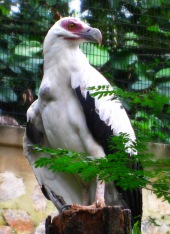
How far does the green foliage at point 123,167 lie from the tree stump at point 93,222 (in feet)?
0.86

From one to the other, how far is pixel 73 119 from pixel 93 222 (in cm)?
186

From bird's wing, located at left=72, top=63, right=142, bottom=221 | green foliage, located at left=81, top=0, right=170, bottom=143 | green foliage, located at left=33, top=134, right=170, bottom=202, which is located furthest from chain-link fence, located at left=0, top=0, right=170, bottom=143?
green foliage, located at left=33, top=134, right=170, bottom=202

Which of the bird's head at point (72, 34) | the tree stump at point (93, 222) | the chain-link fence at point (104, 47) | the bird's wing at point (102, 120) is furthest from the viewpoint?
the chain-link fence at point (104, 47)

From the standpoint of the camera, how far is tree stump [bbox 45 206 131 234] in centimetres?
430

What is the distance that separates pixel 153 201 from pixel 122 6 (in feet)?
6.02

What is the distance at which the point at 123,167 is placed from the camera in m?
3.98

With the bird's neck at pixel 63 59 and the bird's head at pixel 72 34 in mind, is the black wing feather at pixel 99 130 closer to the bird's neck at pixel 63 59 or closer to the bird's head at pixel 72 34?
the bird's neck at pixel 63 59

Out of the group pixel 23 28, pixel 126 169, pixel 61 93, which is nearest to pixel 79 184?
pixel 61 93

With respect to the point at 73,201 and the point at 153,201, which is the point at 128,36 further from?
the point at 73,201

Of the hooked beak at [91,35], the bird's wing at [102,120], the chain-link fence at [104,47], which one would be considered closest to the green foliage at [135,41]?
the chain-link fence at [104,47]

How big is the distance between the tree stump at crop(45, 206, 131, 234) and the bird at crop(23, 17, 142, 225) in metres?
1.31

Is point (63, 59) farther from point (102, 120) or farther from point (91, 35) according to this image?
point (102, 120)

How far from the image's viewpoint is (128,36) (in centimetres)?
819

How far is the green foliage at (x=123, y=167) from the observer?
3980 mm
